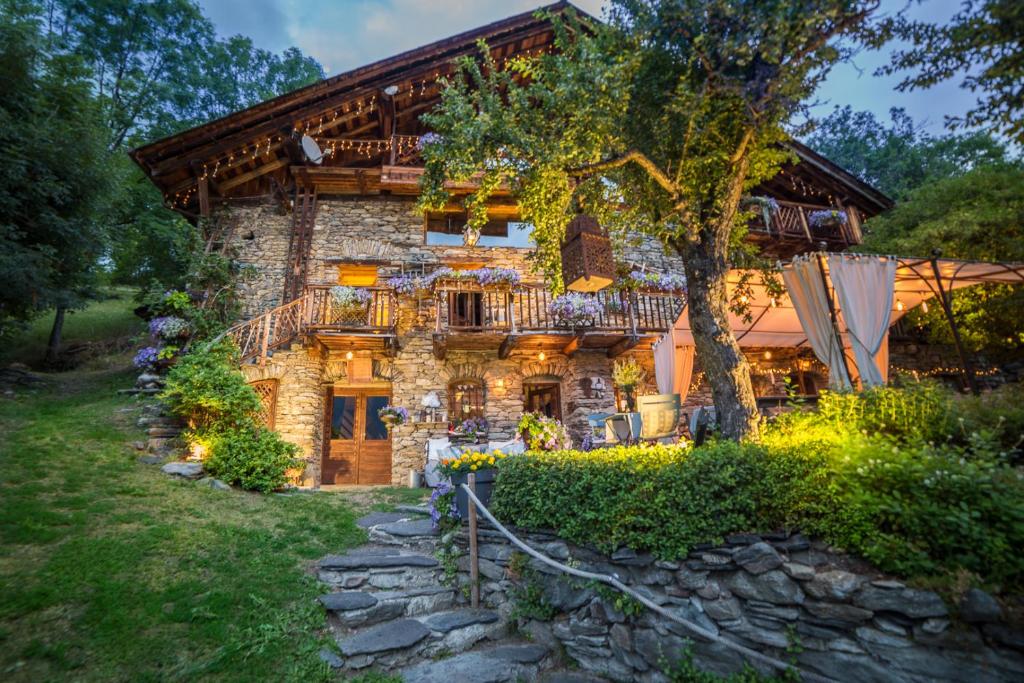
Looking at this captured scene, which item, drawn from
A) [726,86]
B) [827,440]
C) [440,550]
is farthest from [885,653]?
[726,86]

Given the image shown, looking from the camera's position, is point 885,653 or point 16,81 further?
point 16,81

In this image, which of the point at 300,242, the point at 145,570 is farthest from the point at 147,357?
the point at 145,570

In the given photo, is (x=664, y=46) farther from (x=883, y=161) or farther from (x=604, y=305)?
(x=883, y=161)

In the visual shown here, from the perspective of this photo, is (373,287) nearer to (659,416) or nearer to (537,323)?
(537,323)

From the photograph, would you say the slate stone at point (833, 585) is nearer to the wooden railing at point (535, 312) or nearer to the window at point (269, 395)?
the wooden railing at point (535, 312)

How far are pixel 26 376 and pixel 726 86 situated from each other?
13.0m

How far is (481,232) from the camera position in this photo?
11.0 meters

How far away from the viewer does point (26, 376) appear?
29.4ft

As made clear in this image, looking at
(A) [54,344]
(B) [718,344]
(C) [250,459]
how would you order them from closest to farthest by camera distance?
(B) [718,344] < (C) [250,459] < (A) [54,344]

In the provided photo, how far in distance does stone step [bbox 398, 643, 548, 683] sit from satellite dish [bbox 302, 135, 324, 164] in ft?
33.4

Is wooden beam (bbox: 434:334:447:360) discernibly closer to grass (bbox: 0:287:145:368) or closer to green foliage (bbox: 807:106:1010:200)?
grass (bbox: 0:287:145:368)

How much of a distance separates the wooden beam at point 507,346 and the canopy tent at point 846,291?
270 centimetres

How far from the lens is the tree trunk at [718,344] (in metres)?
4.30

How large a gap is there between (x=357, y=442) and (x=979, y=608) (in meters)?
9.73
